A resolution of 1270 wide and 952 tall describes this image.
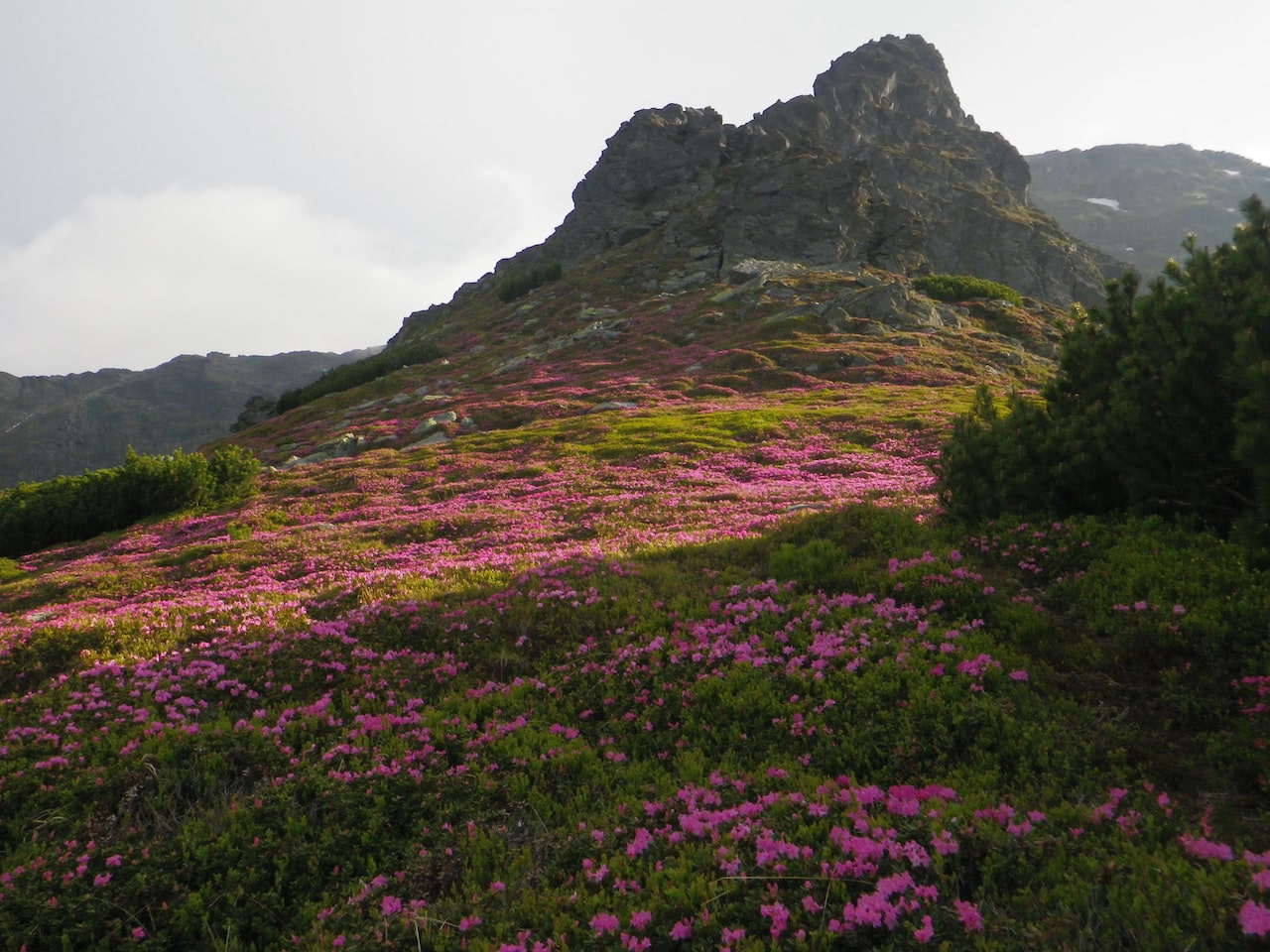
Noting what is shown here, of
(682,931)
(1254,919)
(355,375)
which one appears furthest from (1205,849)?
(355,375)

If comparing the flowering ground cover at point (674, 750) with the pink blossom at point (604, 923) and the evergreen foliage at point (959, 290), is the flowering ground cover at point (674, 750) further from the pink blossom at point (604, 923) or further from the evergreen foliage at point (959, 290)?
the evergreen foliage at point (959, 290)

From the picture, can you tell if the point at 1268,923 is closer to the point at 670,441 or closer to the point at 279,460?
the point at 670,441

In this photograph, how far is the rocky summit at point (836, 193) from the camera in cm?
8788

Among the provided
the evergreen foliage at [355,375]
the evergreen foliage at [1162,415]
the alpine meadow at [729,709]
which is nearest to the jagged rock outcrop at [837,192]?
the evergreen foliage at [355,375]

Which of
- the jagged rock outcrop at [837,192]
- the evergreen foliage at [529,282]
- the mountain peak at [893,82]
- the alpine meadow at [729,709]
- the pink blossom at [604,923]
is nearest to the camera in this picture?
the pink blossom at [604,923]

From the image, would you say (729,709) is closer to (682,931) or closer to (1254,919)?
(682,931)

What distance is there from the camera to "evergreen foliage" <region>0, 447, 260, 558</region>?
29156mm

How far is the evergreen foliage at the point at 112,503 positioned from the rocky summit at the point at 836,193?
198ft

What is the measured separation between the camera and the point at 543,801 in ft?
21.8

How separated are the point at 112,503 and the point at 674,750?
31507 millimetres

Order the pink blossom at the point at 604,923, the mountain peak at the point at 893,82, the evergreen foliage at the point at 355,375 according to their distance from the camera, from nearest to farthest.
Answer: the pink blossom at the point at 604,923 → the evergreen foliage at the point at 355,375 → the mountain peak at the point at 893,82

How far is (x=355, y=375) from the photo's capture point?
71.5 m

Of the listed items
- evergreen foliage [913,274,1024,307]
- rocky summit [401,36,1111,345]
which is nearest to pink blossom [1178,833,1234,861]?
evergreen foliage [913,274,1024,307]

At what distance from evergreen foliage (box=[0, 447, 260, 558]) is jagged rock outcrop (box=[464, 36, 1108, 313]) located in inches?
2384
